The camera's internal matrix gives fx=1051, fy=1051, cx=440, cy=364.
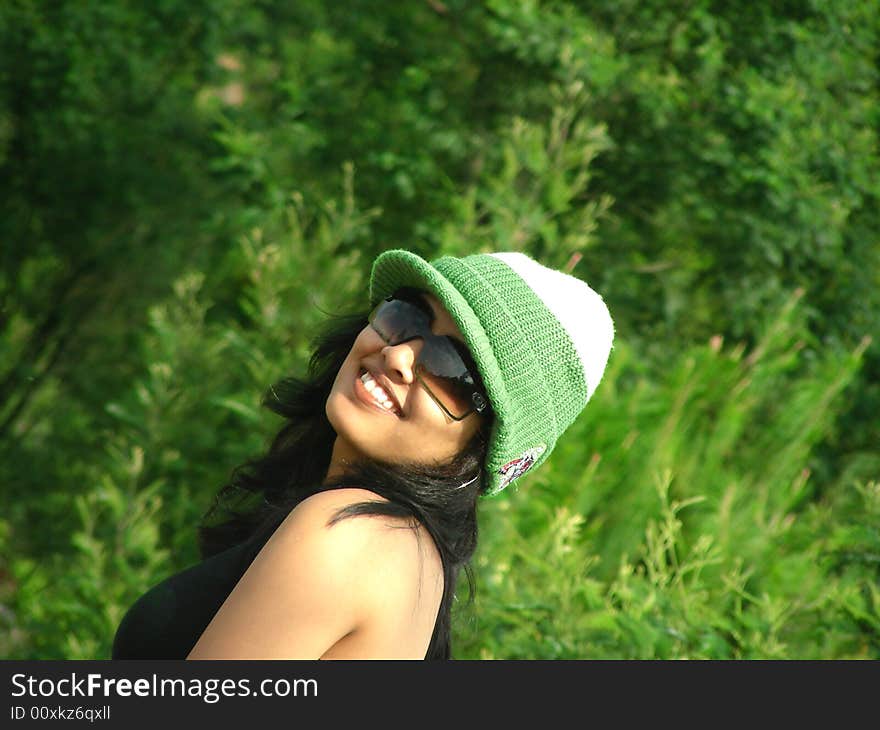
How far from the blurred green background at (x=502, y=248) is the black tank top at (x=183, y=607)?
55.7 inches

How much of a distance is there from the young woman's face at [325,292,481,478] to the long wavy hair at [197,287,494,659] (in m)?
0.02

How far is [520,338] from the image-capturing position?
1.71 metres

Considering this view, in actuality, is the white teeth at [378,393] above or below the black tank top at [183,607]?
above

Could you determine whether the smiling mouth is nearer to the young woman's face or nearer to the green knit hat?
the young woman's face

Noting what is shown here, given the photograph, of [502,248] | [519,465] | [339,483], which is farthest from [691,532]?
[339,483]

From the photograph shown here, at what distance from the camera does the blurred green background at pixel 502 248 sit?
11.8 feet

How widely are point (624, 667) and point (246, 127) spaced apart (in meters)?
4.55

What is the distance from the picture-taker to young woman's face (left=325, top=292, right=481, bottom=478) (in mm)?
1725

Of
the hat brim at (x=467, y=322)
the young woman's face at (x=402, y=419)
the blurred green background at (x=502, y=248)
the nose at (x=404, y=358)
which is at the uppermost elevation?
the hat brim at (x=467, y=322)

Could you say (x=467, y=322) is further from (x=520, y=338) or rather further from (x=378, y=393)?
(x=378, y=393)

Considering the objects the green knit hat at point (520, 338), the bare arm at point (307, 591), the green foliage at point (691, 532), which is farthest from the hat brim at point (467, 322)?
the green foliage at point (691, 532)

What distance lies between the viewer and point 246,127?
18.8ft

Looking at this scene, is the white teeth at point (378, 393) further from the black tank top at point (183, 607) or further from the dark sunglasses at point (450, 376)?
the black tank top at point (183, 607)

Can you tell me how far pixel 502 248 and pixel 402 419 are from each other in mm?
2165
